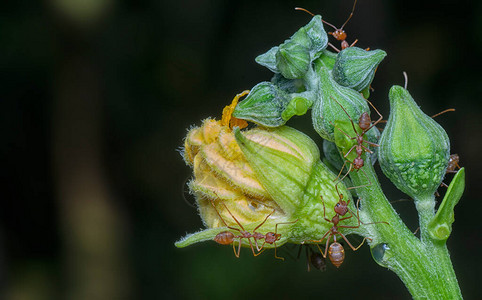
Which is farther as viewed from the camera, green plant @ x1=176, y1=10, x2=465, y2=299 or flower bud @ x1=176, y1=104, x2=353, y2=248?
flower bud @ x1=176, y1=104, x2=353, y2=248

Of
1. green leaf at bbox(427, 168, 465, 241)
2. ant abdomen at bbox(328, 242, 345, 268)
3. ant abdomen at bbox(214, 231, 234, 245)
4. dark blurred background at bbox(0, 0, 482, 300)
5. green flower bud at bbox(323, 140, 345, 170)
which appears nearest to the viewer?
green leaf at bbox(427, 168, 465, 241)

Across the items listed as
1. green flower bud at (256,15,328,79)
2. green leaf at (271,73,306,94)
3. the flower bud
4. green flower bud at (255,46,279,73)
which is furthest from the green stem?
green flower bud at (255,46,279,73)

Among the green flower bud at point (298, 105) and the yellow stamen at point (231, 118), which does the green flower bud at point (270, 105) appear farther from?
the yellow stamen at point (231, 118)

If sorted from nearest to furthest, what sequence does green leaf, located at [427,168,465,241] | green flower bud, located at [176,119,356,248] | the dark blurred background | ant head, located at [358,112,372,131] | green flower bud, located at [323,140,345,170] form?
green leaf, located at [427,168,465,241] → ant head, located at [358,112,372,131] → green flower bud, located at [176,119,356,248] → green flower bud, located at [323,140,345,170] → the dark blurred background

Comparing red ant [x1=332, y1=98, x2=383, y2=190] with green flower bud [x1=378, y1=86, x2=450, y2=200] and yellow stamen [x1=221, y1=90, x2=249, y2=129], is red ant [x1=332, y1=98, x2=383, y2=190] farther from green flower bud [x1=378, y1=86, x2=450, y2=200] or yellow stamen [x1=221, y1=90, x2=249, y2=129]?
yellow stamen [x1=221, y1=90, x2=249, y2=129]

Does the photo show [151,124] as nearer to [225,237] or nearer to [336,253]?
[225,237]

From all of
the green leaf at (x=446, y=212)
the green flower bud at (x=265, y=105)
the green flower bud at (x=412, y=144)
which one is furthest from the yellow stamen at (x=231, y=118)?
the green leaf at (x=446, y=212)

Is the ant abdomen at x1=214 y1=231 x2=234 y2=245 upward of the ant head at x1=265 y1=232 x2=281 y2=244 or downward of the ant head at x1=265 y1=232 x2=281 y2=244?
upward
